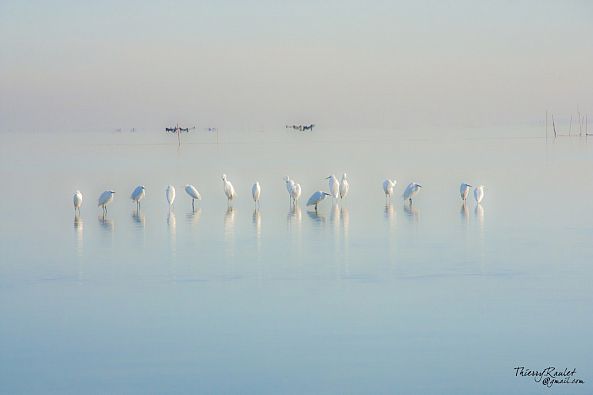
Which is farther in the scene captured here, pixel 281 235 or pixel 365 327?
pixel 281 235

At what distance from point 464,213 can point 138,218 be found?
6.12 meters

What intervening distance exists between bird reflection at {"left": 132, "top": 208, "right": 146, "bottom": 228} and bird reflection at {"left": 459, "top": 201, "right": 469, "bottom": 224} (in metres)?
5.69

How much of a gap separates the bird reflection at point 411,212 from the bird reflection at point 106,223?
5.29 m

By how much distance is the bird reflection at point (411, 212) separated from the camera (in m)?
18.6

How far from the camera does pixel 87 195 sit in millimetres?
24703

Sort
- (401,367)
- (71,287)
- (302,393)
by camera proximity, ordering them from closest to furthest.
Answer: (302,393) < (401,367) < (71,287)

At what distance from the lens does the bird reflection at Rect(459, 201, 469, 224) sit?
18.3 metres

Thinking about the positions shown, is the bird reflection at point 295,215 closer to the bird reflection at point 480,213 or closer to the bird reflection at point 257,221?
the bird reflection at point 257,221

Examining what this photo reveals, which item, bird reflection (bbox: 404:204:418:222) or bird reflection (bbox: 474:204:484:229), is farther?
bird reflection (bbox: 404:204:418:222)

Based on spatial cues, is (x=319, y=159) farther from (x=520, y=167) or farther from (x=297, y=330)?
(x=297, y=330)

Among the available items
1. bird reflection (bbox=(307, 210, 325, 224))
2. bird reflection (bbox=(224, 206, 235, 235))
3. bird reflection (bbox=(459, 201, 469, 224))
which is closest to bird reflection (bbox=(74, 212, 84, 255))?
bird reflection (bbox=(224, 206, 235, 235))

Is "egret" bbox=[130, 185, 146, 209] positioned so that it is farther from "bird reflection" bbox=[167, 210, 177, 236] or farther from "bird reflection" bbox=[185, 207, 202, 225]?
"bird reflection" bbox=[185, 207, 202, 225]

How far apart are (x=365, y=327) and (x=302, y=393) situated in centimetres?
198

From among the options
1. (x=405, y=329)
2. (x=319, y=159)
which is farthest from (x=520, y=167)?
(x=405, y=329)
